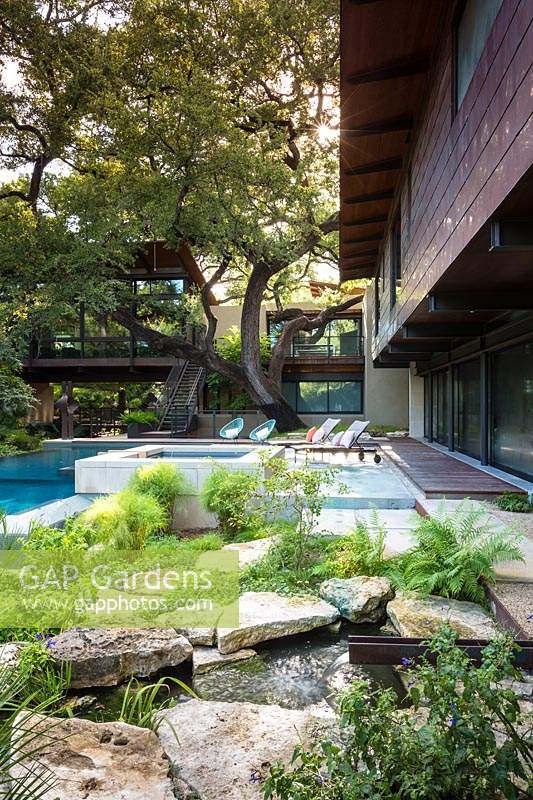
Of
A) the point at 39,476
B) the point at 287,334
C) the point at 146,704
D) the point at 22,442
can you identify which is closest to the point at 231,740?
the point at 146,704

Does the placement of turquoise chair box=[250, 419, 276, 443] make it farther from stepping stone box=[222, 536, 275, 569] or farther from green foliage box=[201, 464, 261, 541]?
stepping stone box=[222, 536, 275, 569]

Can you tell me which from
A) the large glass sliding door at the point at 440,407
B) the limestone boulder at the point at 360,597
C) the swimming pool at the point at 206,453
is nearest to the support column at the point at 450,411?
the large glass sliding door at the point at 440,407

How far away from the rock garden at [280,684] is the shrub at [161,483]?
389 mm

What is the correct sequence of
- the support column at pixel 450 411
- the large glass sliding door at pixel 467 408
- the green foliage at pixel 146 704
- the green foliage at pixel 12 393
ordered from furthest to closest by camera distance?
Answer: the green foliage at pixel 12 393 < the support column at pixel 450 411 < the large glass sliding door at pixel 467 408 < the green foliage at pixel 146 704

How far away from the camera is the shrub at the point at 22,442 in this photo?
18.4m

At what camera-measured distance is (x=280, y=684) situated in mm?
3447

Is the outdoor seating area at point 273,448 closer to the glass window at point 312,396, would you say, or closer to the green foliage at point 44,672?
the green foliage at point 44,672

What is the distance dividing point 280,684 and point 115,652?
1045mm

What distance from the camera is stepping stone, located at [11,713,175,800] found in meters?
2.18

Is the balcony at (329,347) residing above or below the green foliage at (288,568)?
above

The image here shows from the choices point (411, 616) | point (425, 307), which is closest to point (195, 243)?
point (425, 307)

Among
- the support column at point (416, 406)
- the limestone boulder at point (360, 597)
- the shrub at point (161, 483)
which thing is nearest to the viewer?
the limestone boulder at point (360, 597)

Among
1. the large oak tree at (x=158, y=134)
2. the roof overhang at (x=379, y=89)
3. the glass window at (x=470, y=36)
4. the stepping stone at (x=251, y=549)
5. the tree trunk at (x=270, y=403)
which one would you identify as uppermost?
the large oak tree at (x=158, y=134)

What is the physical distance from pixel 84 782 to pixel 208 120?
14508 millimetres
